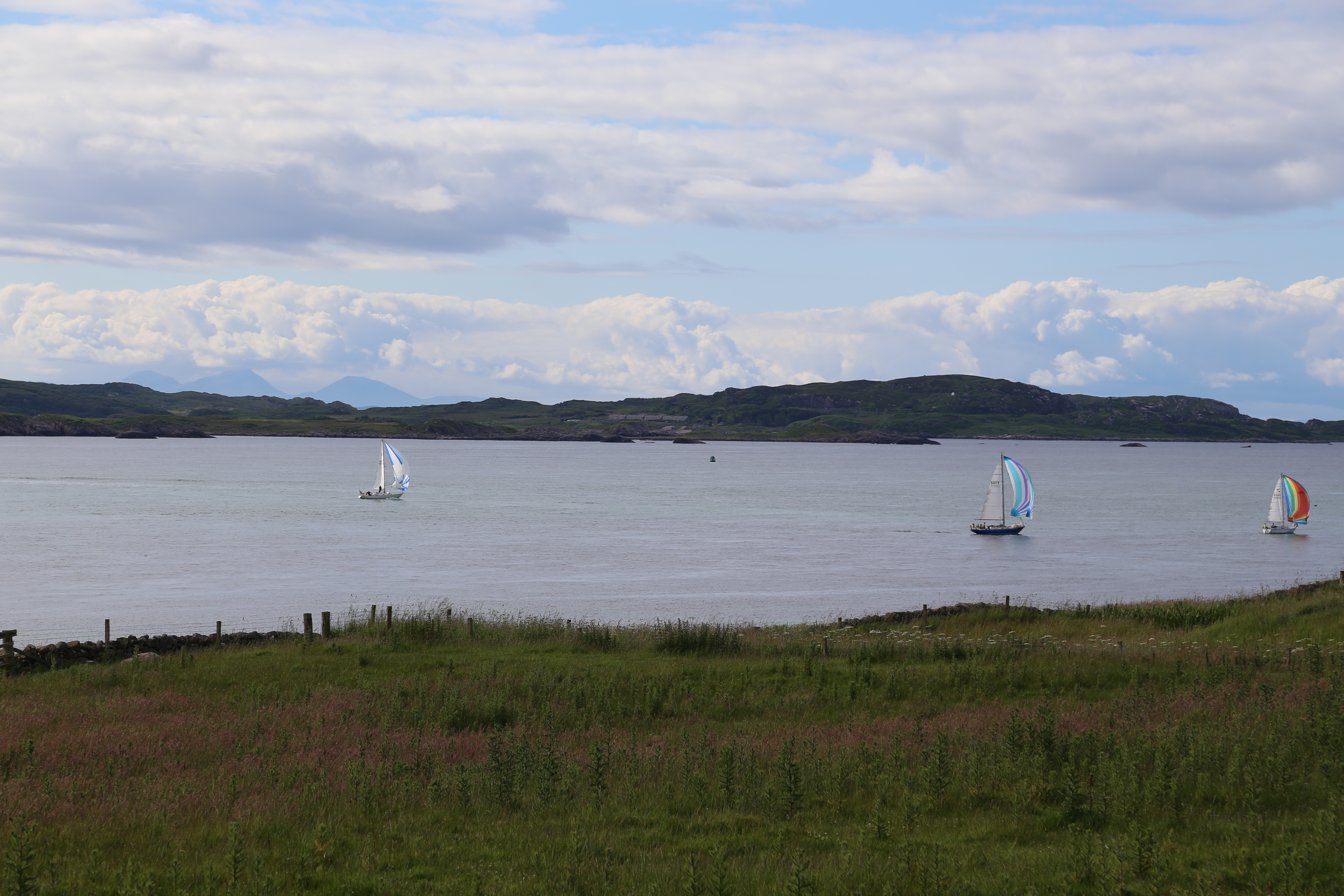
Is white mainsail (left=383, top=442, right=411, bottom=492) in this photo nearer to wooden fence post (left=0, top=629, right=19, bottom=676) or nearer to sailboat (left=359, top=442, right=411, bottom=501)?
sailboat (left=359, top=442, right=411, bottom=501)

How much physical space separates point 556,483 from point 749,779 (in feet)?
459

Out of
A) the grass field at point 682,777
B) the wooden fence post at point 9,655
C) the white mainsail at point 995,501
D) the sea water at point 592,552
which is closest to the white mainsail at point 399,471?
the sea water at point 592,552

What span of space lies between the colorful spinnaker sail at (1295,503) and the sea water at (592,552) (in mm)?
2518

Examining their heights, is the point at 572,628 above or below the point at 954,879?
below

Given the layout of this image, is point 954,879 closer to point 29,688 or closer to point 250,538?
point 29,688

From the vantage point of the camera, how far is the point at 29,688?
76.0 feet

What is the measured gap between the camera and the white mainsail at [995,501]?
94812mm

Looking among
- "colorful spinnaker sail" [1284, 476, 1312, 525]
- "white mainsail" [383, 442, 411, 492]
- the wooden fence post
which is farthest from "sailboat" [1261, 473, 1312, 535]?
the wooden fence post

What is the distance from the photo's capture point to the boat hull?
296ft

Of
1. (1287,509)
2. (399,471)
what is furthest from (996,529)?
(399,471)

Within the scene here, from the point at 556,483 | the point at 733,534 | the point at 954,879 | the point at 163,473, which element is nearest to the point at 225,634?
the point at 954,879

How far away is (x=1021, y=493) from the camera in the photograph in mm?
94375

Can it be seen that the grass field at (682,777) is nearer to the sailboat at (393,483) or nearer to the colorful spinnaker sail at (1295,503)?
the colorful spinnaker sail at (1295,503)

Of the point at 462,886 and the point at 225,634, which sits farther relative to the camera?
the point at 225,634
